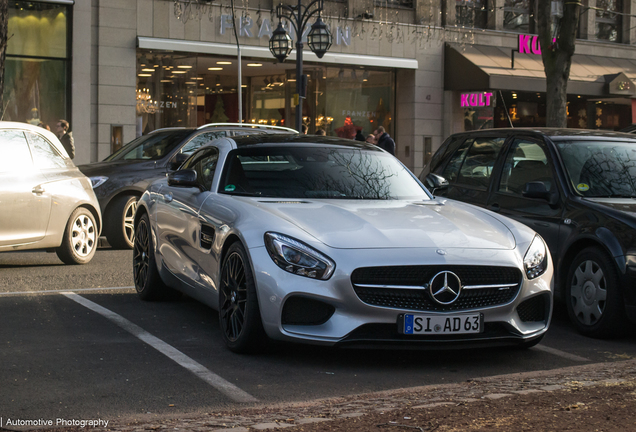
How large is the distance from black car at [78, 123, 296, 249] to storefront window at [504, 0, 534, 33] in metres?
18.6

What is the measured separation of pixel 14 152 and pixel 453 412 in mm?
6990

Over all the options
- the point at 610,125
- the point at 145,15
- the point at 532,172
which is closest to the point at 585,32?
the point at 610,125

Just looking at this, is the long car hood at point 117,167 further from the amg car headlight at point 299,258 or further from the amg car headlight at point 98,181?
the amg car headlight at point 299,258

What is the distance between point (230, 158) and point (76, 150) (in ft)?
51.8

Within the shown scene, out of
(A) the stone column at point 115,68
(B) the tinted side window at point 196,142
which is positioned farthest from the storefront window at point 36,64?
(B) the tinted side window at point 196,142

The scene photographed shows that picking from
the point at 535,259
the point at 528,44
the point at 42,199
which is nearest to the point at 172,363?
the point at 535,259

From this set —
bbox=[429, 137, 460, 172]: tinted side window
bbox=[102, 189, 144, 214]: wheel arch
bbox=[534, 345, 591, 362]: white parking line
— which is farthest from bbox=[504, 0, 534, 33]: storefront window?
bbox=[534, 345, 591, 362]: white parking line

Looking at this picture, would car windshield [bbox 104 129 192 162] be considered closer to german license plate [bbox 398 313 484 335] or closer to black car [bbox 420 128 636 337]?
black car [bbox 420 128 636 337]

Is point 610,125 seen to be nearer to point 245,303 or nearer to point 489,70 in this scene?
point 489,70

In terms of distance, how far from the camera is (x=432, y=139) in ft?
91.2

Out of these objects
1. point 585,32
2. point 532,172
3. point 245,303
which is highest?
point 585,32

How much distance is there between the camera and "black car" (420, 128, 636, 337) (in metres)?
6.51

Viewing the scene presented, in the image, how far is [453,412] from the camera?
4.30 m

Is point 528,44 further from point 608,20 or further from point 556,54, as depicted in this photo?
point 556,54
